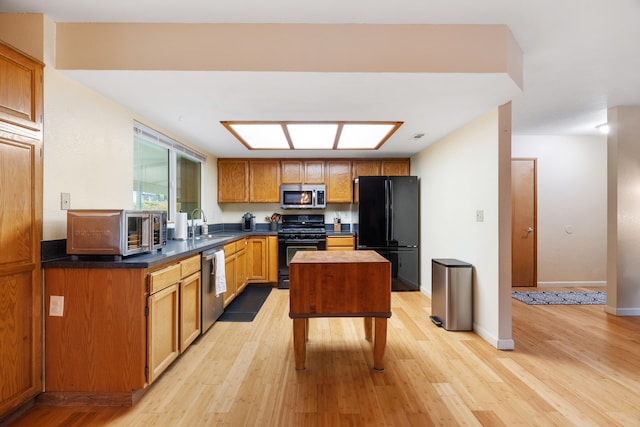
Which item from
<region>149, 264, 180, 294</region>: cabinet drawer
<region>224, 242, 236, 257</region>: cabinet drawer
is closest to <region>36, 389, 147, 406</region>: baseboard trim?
<region>149, 264, 180, 294</region>: cabinet drawer

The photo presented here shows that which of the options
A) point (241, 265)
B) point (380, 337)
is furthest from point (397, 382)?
point (241, 265)

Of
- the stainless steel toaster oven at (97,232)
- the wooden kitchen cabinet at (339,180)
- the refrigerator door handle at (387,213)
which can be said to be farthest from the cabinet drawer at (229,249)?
the refrigerator door handle at (387,213)

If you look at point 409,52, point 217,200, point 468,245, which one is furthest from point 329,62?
point 217,200

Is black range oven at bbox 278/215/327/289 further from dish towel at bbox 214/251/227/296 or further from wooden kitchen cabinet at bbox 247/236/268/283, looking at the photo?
dish towel at bbox 214/251/227/296

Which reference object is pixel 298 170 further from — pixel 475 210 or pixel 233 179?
pixel 475 210

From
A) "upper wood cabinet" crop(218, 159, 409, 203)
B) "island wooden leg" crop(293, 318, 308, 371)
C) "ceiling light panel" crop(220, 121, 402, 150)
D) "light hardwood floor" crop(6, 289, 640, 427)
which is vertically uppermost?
"ceiling light panel" crop(220, 121, 402, 150)

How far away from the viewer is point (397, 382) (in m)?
2.15

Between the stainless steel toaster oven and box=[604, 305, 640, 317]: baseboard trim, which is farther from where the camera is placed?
box=[604, 305, 640, 317]: baseboard trim

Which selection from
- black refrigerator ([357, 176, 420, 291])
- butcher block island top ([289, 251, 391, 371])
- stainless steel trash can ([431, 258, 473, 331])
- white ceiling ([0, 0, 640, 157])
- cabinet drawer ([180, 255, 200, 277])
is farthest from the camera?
black refrigerator ([357, 176, 420, 291])

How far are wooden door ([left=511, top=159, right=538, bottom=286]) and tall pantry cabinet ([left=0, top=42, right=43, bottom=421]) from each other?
5.74 metres

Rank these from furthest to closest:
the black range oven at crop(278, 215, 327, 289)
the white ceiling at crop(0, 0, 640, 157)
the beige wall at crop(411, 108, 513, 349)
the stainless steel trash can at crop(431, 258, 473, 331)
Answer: the black range oven at crop(278, 215, 327, 289) → the stainless steel trash can at crop(431, 258, 473, 331) → the beige wall at crop(411, 108, 513, 349) → the white ceiling at crop(0, 0, 640, 157)

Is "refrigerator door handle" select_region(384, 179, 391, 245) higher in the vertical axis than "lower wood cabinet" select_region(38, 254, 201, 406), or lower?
higher

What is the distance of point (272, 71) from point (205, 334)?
251 centimetres

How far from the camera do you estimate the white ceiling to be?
1870 mm
